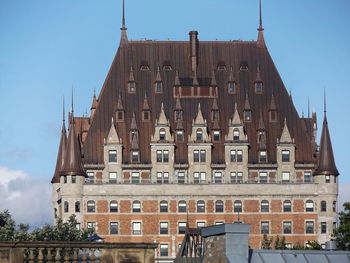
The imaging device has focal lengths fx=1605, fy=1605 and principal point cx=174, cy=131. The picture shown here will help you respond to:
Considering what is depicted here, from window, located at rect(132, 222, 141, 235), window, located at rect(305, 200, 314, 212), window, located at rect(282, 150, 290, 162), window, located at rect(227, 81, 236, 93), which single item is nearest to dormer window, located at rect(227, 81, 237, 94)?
window, located at rect(227, 81, 236, 93)

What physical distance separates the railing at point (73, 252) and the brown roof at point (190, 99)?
112 meters

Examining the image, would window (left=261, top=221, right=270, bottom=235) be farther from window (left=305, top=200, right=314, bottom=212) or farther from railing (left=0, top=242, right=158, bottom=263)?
railing (left=0, top=242, right=158, bottom=263)

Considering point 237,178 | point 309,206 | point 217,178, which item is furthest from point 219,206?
point 309,206

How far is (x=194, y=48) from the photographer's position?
172 m

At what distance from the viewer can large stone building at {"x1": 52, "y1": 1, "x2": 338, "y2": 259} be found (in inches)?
6506

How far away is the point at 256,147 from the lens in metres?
169

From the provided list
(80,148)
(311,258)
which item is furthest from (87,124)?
(311,258)

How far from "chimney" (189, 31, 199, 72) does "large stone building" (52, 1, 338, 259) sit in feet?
0.35

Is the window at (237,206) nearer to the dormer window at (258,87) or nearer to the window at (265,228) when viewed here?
the window at (265,228)

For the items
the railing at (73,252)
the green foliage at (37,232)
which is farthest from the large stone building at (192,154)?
the railing at (73,252)

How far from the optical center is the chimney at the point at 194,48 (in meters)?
172

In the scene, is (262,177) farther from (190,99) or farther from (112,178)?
(112,178)

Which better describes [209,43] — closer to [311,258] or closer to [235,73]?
[235,73]

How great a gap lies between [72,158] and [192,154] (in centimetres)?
1281
